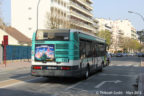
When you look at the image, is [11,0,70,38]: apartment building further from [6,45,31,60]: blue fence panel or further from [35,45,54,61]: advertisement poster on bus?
[35,45,54,61]: advertisement poster on bus

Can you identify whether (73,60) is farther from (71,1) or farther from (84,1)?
(84,1)

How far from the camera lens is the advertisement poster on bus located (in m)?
13.8

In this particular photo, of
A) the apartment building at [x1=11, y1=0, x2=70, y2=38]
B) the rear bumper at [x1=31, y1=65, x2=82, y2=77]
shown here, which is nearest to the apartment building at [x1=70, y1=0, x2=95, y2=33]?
the apartment building at [x1=11, y1=0, x2=70, y2=38]

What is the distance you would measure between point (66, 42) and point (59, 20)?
39.1m

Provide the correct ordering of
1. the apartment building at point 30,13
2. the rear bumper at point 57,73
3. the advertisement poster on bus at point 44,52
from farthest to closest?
the apartment building at point 30,13, the advertisement poster on bus at point 44,52, the rear bumper at point 57,73

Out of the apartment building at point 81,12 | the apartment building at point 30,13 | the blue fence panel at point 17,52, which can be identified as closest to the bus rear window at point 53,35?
the blue fence panel at point 17,52

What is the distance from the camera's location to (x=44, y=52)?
546 inches

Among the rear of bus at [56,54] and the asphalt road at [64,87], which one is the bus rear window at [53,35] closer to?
the rear of bus at [56,54]

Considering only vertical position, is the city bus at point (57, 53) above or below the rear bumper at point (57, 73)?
above

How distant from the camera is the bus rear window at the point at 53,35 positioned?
13.8m

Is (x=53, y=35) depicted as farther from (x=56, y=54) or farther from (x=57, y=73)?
(x=57, y=73)

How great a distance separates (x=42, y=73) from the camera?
1375 cm

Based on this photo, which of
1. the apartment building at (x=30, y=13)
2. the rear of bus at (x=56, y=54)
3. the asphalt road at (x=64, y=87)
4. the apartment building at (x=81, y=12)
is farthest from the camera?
the apartment building at (x=81, y=12)

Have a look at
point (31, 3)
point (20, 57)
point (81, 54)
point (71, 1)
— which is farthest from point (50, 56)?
point (71, 1)
